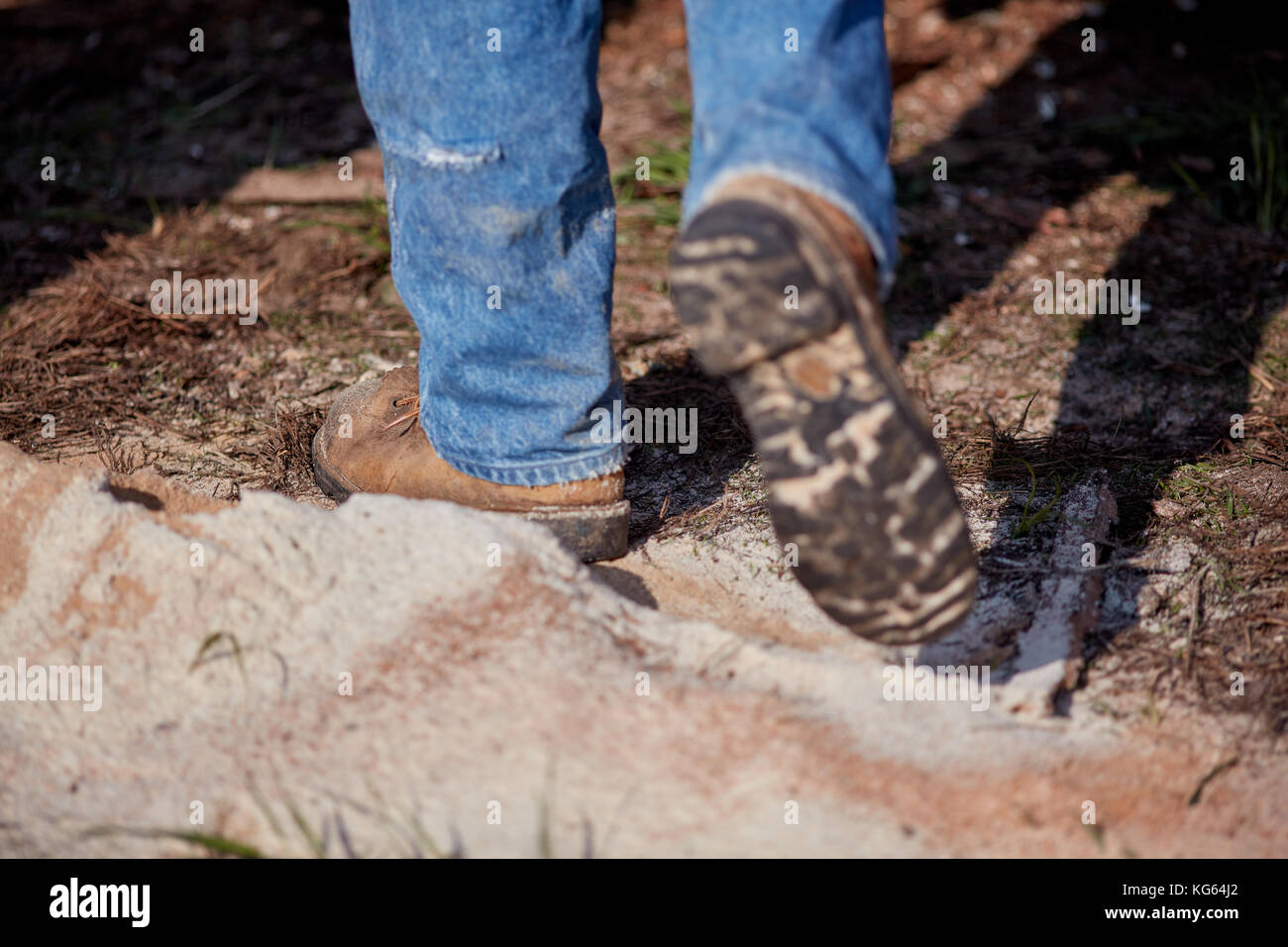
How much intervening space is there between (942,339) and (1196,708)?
1.28m

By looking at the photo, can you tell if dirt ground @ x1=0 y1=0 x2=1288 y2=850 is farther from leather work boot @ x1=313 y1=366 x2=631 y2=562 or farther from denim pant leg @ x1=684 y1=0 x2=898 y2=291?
denim pant leg @ x1=684 y1=0 x2=898 y2=291

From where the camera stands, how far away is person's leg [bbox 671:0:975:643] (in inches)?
42.1

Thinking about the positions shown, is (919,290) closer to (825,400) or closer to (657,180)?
(657,180)

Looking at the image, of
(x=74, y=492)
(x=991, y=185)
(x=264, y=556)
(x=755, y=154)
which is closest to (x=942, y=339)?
(x=991, y=185)

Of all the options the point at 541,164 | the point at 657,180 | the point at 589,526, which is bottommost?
the point at 589,526

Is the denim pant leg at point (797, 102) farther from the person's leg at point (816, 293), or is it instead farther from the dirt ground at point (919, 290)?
the dirt ground at point (919, 290)

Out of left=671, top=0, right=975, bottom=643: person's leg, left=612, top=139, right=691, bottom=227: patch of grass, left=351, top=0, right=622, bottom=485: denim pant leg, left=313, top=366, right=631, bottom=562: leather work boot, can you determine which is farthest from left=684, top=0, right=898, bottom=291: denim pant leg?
left=612, top=139, right=691, bottom=227: patch of grass

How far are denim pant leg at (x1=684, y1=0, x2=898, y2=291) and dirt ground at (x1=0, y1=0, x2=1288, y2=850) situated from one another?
679 mm

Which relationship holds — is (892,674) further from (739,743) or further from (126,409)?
(126,409)

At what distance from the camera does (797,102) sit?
113 cm

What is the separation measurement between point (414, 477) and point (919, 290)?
1.53 meters

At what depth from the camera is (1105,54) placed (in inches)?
149

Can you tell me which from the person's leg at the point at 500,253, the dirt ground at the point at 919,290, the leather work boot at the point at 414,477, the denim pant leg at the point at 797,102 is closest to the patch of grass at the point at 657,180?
the dirt ground at the point at 919,290

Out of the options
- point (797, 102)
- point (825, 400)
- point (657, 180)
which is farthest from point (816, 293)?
point (657, 180)
